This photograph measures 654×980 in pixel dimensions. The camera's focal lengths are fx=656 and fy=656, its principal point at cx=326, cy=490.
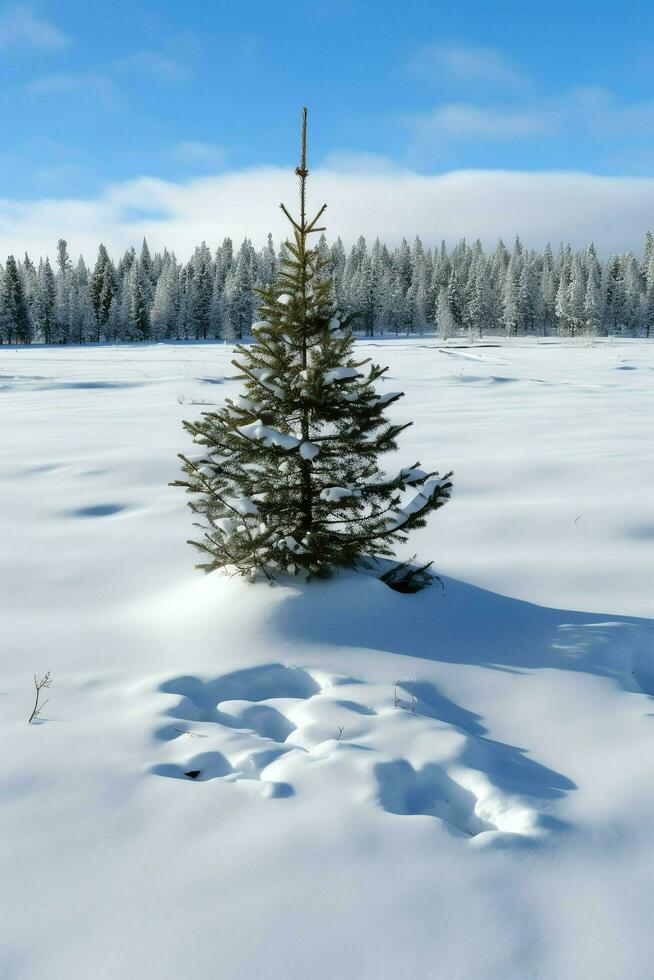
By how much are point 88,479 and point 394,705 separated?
6.40m

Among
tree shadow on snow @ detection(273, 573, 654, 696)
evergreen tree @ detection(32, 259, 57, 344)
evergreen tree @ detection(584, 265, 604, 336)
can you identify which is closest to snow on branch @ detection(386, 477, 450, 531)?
tree shadow on snow @ detection(273, 573, 654, 696)

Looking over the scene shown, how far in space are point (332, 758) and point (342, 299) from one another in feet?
301

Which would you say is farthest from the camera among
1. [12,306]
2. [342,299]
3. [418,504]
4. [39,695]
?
[342,299]

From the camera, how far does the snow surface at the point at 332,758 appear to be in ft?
7.40

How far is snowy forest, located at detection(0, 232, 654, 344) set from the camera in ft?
277

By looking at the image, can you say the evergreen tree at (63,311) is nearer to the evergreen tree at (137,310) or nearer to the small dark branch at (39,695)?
the evergreen tree at (137,310)

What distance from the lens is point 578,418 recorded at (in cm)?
1362

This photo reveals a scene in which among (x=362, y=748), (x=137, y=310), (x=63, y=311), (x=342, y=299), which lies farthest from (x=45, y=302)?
(x=362, y=748)

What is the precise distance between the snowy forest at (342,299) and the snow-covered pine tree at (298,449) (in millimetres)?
74297

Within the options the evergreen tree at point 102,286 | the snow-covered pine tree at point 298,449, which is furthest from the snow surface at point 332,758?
the evergreen tree at point 102,286

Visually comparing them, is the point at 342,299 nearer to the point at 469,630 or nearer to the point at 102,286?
the point at 102,286

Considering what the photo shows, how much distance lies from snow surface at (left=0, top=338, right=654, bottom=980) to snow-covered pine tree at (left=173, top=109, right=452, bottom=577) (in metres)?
0.31

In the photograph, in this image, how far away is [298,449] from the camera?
4.66 m

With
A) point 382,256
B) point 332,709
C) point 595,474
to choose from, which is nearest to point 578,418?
point 595,474
